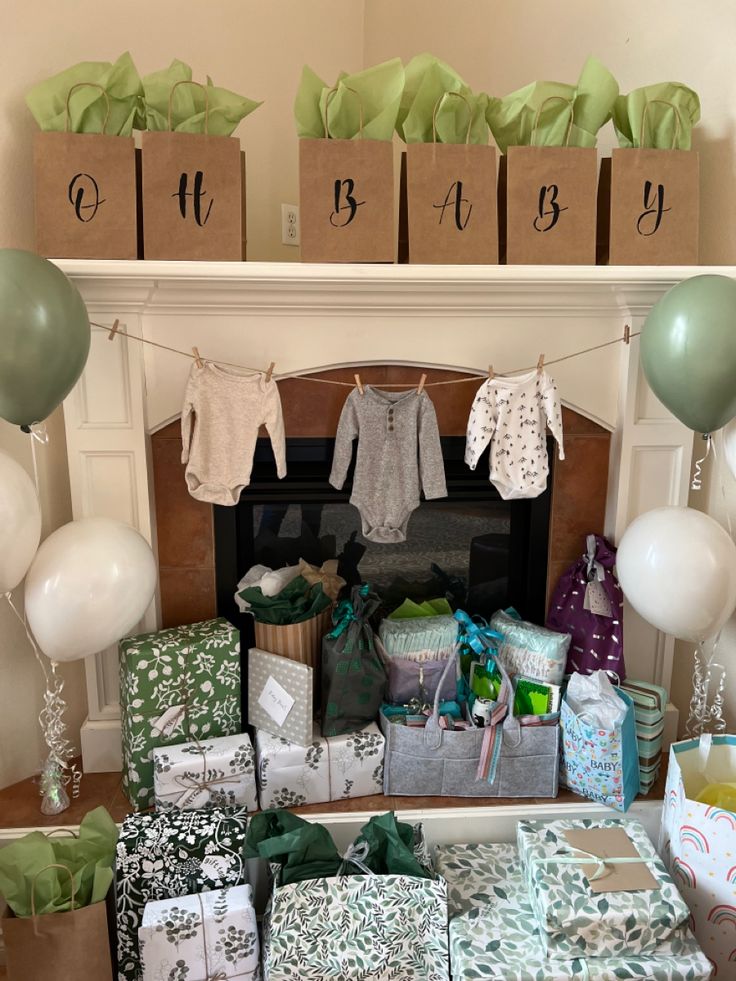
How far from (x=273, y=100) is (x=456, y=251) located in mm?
849

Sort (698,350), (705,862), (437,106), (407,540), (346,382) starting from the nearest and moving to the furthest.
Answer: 1. (698,350)
2. (705,862)
3. (437,106)
4. (346,382)
5. (407,540)

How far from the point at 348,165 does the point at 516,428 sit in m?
0.72

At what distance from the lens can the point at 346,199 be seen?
169cm

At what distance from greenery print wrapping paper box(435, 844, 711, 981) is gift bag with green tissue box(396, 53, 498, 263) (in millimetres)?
1394

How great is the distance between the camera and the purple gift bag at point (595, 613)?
197 cm

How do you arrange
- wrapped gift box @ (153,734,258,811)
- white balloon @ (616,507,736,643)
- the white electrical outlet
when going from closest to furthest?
white balloon @ (616,507,736,643), wrapped gift box @ (153,734,258,811), the white electrical outlet

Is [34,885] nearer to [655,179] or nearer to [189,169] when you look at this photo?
[189,169]

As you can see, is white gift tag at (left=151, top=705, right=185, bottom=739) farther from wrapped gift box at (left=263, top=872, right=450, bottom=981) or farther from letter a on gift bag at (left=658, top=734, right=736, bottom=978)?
letter a on gift bag at (left=658, top=734, right=736, bottom=978)

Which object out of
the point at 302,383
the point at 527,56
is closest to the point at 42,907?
the point at 302,383

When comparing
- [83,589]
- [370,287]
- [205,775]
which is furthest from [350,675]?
[370,287]

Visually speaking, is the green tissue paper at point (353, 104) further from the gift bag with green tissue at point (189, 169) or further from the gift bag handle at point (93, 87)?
the gift bag handle at point (93, 87)

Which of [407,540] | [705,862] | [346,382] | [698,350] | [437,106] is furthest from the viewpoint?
[407,540]

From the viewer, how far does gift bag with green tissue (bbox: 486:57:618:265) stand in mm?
1725

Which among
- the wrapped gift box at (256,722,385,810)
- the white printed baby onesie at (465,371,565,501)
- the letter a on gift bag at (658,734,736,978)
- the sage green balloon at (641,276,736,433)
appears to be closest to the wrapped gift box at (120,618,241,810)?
the wrapped gift box at (256,722,385,810)
